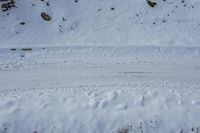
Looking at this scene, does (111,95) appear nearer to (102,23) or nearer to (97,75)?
(97,75)

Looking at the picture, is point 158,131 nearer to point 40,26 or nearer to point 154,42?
point 154,42

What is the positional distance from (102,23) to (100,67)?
488cm

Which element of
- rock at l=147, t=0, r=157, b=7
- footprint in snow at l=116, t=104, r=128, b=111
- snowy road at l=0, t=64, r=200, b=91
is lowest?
footprint in snow at l=116, t=104, r=128, b=111

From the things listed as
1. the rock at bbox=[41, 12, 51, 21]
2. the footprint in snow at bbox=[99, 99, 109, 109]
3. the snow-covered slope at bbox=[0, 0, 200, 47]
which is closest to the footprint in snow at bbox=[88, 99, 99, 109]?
the footprint in snow at bbox=[99, 99, 109, 109]

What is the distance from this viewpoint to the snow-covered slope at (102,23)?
1680 cm

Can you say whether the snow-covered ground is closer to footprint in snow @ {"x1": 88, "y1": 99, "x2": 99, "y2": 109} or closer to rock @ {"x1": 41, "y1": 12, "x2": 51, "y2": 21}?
footprint in snow @ {"x1": 88, "y1": 99, "x2": 99, "y2": 109}

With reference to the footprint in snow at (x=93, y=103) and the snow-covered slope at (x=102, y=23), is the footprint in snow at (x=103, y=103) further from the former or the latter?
the snow-covered slope at (x=102, y=23)

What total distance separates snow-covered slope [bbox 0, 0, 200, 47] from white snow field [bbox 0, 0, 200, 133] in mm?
59

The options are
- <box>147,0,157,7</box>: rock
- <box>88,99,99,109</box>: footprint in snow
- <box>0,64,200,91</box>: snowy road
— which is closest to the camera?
<box>88,99,99,109</box>: footprint in snow

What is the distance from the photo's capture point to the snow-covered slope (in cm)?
1680

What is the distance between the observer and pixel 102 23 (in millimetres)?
18266

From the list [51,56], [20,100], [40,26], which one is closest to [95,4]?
[40,26]

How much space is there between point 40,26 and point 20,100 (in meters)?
7.25

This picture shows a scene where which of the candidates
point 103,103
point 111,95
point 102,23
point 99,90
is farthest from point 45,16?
point 103,103
